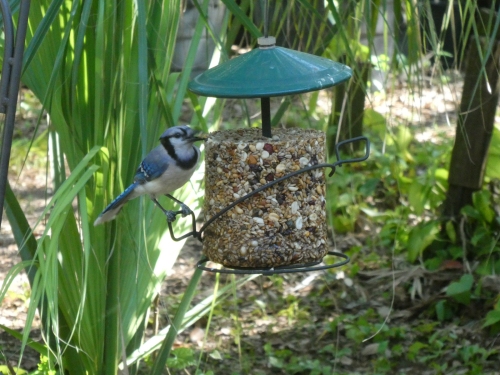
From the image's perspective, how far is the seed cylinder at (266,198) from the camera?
2312 mm

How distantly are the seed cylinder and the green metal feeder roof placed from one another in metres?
0.24

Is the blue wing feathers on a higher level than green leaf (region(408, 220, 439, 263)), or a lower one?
higher

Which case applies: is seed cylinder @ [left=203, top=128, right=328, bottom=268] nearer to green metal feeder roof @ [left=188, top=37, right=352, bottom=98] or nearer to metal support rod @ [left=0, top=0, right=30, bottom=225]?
green metal feeder roof @ [left=188, top=37, right=352, bottom=98]

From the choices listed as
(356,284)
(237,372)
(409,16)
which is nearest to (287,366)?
(237,372)

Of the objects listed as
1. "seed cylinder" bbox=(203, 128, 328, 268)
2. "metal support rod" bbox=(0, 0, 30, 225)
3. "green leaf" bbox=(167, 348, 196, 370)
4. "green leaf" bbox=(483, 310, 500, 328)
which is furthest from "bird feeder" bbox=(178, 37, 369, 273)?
"green leaf" bbox=(483, 310, 500, 328)

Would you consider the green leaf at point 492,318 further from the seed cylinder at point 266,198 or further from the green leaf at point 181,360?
the seed cylinder at point 266,198

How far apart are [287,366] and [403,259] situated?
1260mm

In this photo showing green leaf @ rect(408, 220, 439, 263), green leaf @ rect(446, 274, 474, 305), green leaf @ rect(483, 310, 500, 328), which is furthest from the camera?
green leaf @ rect(408, 220, 439, 263)

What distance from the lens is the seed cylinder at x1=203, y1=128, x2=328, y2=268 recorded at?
2.31m

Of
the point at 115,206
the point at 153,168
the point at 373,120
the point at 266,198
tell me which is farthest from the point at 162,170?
the point at 373,120

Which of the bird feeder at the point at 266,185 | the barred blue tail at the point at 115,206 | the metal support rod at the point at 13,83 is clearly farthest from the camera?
the barred blue tail at the point at 115,206

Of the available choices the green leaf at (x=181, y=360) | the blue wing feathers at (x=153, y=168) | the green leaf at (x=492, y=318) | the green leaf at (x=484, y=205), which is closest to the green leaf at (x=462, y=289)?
the green leaf at (x=492, y=318)

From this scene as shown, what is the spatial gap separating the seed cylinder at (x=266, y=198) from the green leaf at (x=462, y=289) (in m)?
2.05

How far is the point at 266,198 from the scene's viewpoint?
2.36 metres
